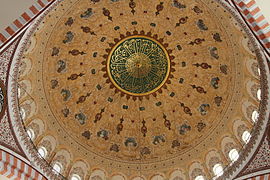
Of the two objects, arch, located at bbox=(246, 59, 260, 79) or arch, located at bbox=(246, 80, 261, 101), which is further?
arch, located at bbox=(246, 80, 261, 101)

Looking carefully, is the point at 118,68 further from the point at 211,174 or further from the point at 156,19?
the point at 211,174

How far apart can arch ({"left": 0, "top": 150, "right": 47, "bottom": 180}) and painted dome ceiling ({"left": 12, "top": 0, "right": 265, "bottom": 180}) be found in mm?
1408

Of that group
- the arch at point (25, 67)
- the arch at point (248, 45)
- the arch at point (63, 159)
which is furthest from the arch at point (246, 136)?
the arch at point (25, 67)

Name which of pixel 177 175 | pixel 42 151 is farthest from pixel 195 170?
pixel 42 151

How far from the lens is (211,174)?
45.8ft

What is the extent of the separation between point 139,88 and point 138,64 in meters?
1.21

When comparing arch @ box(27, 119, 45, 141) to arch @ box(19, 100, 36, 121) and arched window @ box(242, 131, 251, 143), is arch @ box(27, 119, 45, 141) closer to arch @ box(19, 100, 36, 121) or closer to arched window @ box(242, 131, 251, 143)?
arch @ box(19, 100, 36, 121)

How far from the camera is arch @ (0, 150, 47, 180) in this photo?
11.3m

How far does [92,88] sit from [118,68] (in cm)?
149

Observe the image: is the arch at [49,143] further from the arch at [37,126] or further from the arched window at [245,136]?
the arched window at [245,136]

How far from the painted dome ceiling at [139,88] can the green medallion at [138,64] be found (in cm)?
5

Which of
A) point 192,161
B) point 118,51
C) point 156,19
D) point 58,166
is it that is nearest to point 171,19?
point 156,19

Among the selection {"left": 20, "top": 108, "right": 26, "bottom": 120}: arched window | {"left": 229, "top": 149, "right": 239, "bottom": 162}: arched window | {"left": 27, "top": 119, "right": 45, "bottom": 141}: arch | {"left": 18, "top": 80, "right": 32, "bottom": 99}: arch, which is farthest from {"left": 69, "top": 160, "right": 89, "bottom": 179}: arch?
{"left": 229, "top": 149, "right": 239, "bottom": 162}: arched window

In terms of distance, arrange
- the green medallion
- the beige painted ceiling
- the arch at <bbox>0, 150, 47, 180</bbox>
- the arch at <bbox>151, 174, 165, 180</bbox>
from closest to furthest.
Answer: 1. the beige painted ceiling
2. the arch at <bbox>0, 150, 47, 180</bbox>
3. the arch at <bbox>151, 174, 165, 180</bbox>
4. the green medallion
